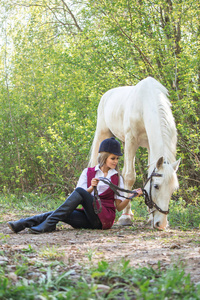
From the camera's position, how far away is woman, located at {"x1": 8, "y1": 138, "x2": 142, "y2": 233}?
13.9 feet

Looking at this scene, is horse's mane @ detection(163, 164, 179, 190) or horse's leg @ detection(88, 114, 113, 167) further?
horse's leg @ detection(88, 114, 113, 167)

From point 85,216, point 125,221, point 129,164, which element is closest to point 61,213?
point 85,216

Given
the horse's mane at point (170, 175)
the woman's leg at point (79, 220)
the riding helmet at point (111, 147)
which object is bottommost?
the woman's leg at point (79, 220)

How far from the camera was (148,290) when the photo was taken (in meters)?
1.83

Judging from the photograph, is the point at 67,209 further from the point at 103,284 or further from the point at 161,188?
the point at 103,284

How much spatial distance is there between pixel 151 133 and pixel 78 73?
16.8ft

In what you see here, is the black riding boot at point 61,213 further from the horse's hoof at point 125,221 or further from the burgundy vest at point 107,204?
the horse's hoof at point 125,221

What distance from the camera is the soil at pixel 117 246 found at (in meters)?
2.55

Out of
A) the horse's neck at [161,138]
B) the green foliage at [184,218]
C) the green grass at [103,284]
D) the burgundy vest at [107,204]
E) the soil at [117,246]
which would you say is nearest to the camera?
the green grass at [103,284]

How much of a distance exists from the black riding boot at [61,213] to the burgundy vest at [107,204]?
0.33 m

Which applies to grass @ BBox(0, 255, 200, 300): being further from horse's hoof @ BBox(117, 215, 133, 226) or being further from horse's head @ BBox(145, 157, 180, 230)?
horse's hoof @ BBox(117, 215, 133, 226)

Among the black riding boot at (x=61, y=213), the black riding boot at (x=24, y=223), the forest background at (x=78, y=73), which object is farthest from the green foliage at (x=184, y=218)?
the black riding boot at (x=24, y=223)

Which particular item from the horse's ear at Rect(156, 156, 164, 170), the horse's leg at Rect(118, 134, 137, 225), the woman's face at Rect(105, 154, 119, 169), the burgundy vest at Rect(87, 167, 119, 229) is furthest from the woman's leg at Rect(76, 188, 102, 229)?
the horse's leg at Rect(118, 134, 137, 225)

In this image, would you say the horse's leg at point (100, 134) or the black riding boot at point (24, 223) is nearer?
the black riding boot at point (24, 223)
